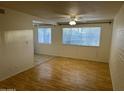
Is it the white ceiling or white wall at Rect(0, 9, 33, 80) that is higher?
the white ceiling

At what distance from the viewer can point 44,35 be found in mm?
6742

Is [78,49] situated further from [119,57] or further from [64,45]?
[119,57]

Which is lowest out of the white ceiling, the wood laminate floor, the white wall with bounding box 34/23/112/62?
the wood laminate floor

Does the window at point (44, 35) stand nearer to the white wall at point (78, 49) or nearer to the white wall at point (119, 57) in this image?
the white wall at point (78, 49)

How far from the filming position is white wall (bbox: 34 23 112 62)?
197 inches

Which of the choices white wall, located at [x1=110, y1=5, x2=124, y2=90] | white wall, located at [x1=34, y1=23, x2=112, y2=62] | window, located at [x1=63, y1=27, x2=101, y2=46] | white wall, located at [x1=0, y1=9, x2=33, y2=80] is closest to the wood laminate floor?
white wall, located at [x1=0, y1=9, x2=33, y2=80]

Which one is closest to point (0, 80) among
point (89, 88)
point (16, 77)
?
point (16, 77)

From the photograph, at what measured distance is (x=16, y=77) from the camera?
3346mm

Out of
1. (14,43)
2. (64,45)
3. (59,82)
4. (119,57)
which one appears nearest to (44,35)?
(64,45)

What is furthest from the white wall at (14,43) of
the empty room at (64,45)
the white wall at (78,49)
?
the white wall at (78,49)

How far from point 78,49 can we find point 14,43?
3.41m

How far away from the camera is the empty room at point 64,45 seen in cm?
239

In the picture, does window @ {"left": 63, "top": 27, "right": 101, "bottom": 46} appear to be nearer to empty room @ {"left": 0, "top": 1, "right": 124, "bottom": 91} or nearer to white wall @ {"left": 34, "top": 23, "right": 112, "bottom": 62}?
empty room @ {"left": 0, "top": 1, "right": 124, "bottom": 91}

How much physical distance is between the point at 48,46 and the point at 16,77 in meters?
3.50
